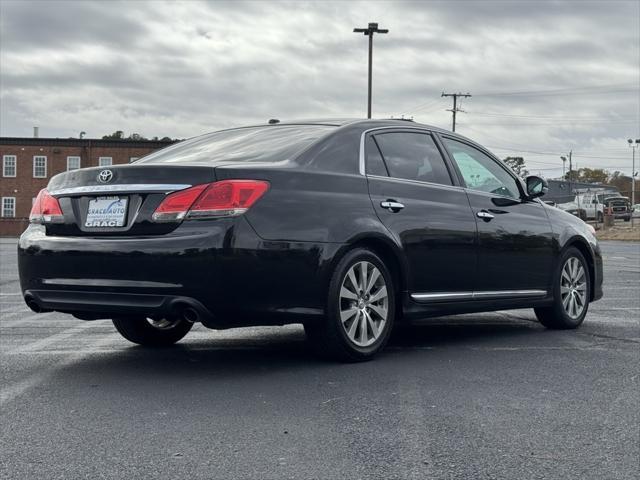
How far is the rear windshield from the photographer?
605 cm

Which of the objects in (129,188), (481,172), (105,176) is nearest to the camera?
(129,188)

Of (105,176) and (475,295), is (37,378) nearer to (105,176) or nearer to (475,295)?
(105,176)

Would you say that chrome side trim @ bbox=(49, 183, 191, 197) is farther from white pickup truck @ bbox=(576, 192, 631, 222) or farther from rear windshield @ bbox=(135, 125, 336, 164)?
white pickup truck @ bbox=(576, 192, 631, 222)

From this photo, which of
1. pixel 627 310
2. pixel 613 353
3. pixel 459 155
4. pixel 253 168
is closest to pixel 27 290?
pixel 253 168

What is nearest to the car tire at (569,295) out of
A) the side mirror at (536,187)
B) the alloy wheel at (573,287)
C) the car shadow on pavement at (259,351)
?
the alloy wheel at (573,287)

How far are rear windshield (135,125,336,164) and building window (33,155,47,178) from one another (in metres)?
64.1

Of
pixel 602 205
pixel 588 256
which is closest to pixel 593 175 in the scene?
pixel 602 205

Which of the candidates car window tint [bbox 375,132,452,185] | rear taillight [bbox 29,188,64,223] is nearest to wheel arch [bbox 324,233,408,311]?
car window tint [bbox 375,132,452,185]

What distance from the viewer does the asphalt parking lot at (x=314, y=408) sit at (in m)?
3.76

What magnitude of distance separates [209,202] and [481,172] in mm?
2932

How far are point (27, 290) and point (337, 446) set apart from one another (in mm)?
2741

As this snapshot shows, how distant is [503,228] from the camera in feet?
24.0

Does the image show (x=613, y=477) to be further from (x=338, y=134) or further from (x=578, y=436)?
(x=338, y=134)

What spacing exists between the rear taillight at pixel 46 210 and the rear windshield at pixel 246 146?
684 millimetres
